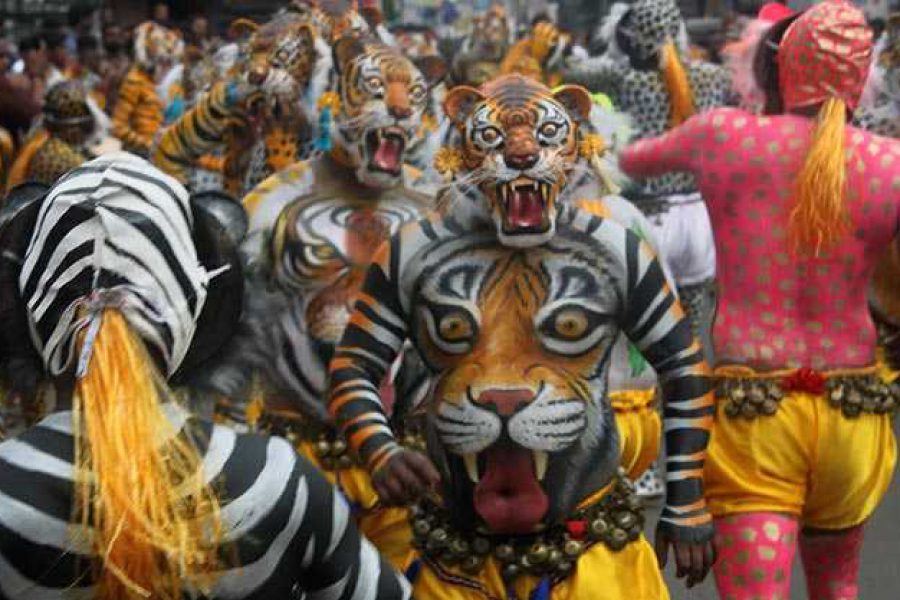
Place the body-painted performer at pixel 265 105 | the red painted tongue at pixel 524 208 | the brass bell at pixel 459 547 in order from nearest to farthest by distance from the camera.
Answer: the red painted tongue at pixel 524 208 → the brass bell at pixel 459 547 → the body-painted performer at pixel 265 105

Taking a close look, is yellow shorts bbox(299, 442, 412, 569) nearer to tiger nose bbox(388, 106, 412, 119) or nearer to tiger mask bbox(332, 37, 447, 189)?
tiger mask bbox(332, 37, 447, 189)

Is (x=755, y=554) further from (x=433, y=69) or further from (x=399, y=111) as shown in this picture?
(x=433, y=69)

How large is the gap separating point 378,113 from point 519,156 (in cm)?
131

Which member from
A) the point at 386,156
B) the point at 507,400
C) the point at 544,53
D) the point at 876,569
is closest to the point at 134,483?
the point at 507,400

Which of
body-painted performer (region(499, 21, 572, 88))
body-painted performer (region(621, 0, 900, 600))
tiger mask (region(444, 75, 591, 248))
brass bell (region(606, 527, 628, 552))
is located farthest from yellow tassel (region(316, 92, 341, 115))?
body-painted performer (region(499, 21, 572, 88))

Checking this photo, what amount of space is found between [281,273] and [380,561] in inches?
88.3

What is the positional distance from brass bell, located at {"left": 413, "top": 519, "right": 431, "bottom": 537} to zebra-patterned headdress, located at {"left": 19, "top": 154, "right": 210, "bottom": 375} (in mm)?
1387

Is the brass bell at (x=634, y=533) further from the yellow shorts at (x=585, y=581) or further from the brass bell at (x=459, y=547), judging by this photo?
the brass bell at (x=459, y=547)

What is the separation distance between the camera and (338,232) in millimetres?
4637

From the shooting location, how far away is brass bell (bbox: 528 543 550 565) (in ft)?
11.3

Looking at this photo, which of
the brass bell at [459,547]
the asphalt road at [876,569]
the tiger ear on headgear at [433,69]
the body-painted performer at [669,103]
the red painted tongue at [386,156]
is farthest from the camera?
the body-painted performer at [669,103]

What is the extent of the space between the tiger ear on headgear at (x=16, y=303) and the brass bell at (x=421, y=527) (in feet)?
4.30

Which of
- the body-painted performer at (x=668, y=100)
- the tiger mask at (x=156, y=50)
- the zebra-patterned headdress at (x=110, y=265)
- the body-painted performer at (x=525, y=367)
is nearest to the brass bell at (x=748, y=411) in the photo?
the body-painted performer at (x=525, y=367)

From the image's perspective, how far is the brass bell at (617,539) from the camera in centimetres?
352
